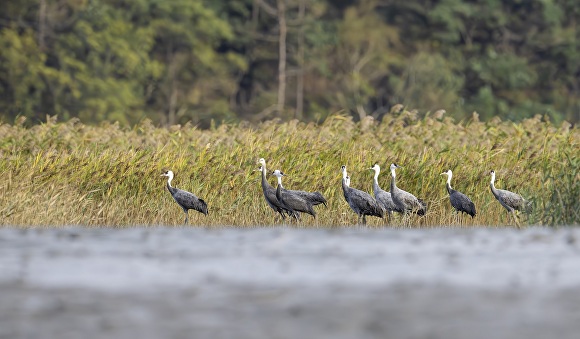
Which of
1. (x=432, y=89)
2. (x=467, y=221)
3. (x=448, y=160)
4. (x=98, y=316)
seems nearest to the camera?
(x=98, y=316)

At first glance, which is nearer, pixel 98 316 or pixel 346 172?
pixel 98 316

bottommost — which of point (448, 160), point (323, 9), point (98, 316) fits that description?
point (98, 316)

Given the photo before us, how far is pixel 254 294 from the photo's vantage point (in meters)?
10.4

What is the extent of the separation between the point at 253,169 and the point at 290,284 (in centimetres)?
717

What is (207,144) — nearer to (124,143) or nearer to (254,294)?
(124,143)

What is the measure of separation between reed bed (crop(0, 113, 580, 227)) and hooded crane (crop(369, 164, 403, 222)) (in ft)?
0.80

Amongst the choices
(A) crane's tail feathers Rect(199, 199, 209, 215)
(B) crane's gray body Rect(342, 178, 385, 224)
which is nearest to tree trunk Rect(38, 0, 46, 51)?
(A) crane's tail feathers Rect(199, 199, 209, 215)

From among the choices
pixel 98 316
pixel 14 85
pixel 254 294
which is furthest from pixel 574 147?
pixel 14 85

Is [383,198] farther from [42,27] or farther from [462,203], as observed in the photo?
[42,27]

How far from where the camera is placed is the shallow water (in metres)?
9.22

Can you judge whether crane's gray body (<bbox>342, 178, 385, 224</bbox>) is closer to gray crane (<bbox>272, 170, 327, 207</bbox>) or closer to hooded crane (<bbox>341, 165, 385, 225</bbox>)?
hooded crane (<bbox>341, 165, 385, 225</bbox>)

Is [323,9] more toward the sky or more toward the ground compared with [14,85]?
more toward the sky

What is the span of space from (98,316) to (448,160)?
31.1 ft

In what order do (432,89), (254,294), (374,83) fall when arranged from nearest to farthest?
(254,294), (432,89), (374,83)
